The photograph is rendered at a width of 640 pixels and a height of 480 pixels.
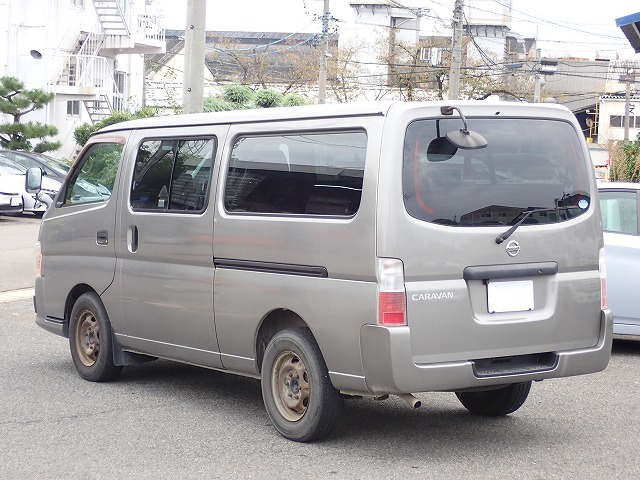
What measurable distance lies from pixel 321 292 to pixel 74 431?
6.06ft

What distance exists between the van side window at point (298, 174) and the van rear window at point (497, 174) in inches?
13.3

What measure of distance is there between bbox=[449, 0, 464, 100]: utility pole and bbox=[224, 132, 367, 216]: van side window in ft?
73.0

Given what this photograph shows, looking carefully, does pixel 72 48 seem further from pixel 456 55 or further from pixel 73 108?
pixel 456 55

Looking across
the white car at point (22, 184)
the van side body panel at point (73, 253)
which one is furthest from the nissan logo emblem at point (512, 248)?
the white car at point (22, 184)

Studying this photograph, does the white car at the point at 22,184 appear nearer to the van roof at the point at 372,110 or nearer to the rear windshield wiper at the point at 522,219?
the van roof at the point at 372,110

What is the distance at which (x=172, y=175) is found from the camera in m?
7.31

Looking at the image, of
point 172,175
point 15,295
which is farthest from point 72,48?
point 172,175

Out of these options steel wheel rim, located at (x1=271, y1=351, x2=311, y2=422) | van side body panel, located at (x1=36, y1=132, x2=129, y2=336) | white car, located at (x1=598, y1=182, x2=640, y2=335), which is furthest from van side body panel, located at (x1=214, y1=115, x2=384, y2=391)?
white car, located at (x1=598, y1=182, x2=640, y2=335)

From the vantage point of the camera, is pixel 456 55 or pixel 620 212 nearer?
pixel 620 212

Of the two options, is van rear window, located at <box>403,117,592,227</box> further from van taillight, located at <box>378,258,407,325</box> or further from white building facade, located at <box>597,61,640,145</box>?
white building facade, located at <box>597,61,640,145</box>

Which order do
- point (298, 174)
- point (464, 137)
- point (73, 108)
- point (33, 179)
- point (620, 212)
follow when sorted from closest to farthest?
1. point (464, 137)
2. point (298, 174)
3. point (33, 179)
4. point (620, 212)
5. point (73, 108)

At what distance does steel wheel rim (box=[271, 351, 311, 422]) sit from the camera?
6.28 m

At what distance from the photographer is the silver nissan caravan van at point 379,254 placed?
5.70 m

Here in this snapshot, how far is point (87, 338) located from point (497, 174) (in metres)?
3.80
